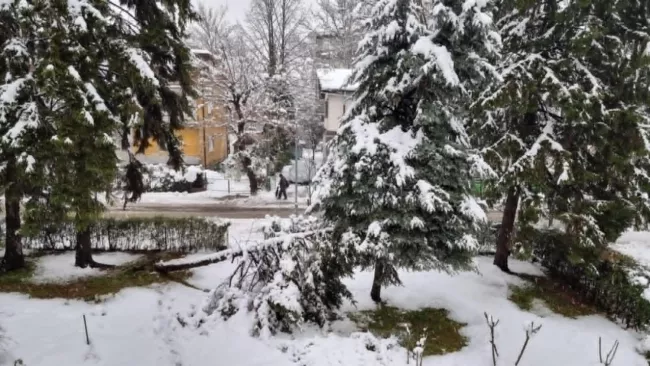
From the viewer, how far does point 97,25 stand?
8727 millimetres

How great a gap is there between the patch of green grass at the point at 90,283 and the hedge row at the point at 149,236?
1400 millimetres

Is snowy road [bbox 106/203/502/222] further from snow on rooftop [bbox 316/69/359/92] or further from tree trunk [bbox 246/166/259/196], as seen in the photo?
snow on rooftop [bbox 316/69/359/92]

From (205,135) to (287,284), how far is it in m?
24.7

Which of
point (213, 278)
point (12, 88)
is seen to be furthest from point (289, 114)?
point (12, 88)

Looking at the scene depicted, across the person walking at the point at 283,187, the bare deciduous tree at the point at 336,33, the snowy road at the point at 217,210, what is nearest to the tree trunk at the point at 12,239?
the snowy road at the point at 217,210

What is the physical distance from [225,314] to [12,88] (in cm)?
616

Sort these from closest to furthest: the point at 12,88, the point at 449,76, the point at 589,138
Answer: the point at 449,76 → the point at 12,88 → the point at 589,138

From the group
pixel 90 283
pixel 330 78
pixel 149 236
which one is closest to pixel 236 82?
pixel 330 78

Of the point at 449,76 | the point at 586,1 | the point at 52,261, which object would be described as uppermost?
the point at 586,1

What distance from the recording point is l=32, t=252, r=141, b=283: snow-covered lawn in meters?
10.2

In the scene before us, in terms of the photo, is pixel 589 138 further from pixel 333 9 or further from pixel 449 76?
pixel 333 9

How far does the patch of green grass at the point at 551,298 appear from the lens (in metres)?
9.78

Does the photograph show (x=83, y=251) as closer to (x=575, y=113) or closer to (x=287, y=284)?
(x=287, y=284)

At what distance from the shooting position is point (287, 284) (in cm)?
799
